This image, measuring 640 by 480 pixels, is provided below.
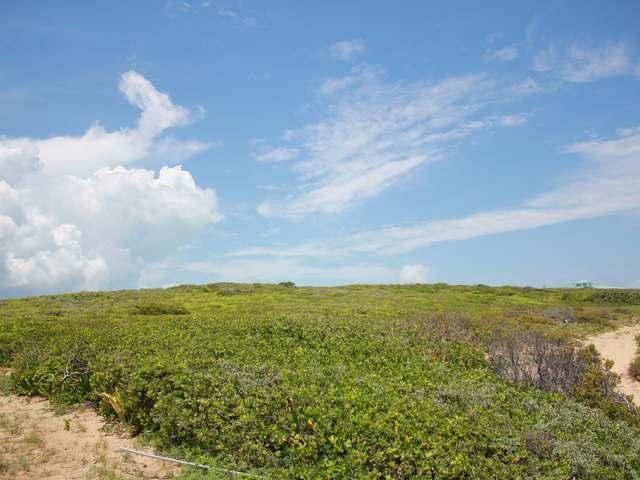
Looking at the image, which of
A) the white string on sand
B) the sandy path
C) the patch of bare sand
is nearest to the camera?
the white string on sand

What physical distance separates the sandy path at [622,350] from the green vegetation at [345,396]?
6.05 feet

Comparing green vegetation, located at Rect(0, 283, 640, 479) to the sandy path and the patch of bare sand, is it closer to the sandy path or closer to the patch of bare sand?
the patch of bare sand

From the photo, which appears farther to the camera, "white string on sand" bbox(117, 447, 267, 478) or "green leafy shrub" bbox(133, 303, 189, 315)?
"green leafy shrub" bbox(133, 303, 189, 315)

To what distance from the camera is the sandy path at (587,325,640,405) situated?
50.7 feet

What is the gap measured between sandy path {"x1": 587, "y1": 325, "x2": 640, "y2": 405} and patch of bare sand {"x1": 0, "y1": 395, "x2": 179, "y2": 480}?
43.8 ft

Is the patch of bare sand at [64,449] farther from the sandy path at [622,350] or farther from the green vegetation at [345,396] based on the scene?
the sandy path at [622,350]

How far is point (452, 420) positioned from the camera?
25.8ft

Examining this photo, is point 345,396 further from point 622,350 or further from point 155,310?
point 155,310

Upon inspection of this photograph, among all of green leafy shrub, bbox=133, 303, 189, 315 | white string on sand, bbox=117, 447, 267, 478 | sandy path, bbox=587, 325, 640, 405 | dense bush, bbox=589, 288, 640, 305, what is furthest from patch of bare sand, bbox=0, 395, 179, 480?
dense bush, bbox=589, 288, 640, 305

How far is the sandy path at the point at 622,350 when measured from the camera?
1546cm

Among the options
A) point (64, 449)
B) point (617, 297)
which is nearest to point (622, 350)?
point (64, 449)

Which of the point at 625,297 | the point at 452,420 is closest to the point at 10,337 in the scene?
the point at 452,420

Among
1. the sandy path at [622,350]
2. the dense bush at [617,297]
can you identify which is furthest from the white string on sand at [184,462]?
the dense bush at [617,297]

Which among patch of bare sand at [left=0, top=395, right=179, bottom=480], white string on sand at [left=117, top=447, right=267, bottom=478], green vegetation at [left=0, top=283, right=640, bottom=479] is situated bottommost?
patch of bare sand at [left=0, top=395, right=179, bottom=480]
